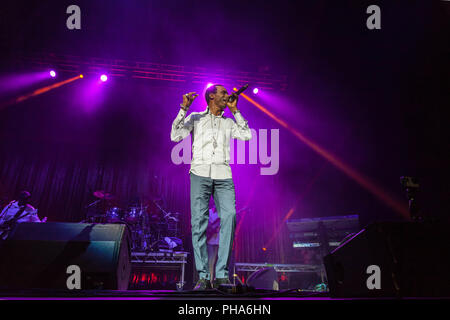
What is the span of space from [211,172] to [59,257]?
162 cm

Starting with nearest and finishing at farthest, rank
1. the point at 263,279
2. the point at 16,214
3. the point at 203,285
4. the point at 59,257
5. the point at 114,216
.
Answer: the point at 203,285, the point at 59,257, the point at 263,279, the point at 16,214, the point at 114,216

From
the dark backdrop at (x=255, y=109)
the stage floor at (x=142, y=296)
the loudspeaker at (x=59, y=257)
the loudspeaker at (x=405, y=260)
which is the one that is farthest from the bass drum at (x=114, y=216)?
the loudspeaker at (x=405, y=260)

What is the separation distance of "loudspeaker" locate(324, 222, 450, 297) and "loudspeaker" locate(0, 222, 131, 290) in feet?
6.93

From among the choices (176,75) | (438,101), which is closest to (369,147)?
(438,101)

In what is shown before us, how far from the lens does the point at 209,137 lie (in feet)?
9.59

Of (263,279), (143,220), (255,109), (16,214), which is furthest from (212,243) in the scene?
(255,109)

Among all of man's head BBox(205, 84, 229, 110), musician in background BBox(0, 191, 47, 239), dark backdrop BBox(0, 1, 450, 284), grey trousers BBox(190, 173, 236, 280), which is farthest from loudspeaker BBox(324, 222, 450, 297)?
musician in background BBox(0, 191, 47, 239)

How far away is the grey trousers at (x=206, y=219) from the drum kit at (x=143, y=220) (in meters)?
4.29

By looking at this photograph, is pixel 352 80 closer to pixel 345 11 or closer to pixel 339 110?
pixel 339 110

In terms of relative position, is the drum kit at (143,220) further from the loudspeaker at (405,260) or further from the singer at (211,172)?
the loudspeaker at (405,260)

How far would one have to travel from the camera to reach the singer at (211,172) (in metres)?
2.57

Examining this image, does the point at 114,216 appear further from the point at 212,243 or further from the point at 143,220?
the point at 212,243

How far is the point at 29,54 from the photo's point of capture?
729cm
